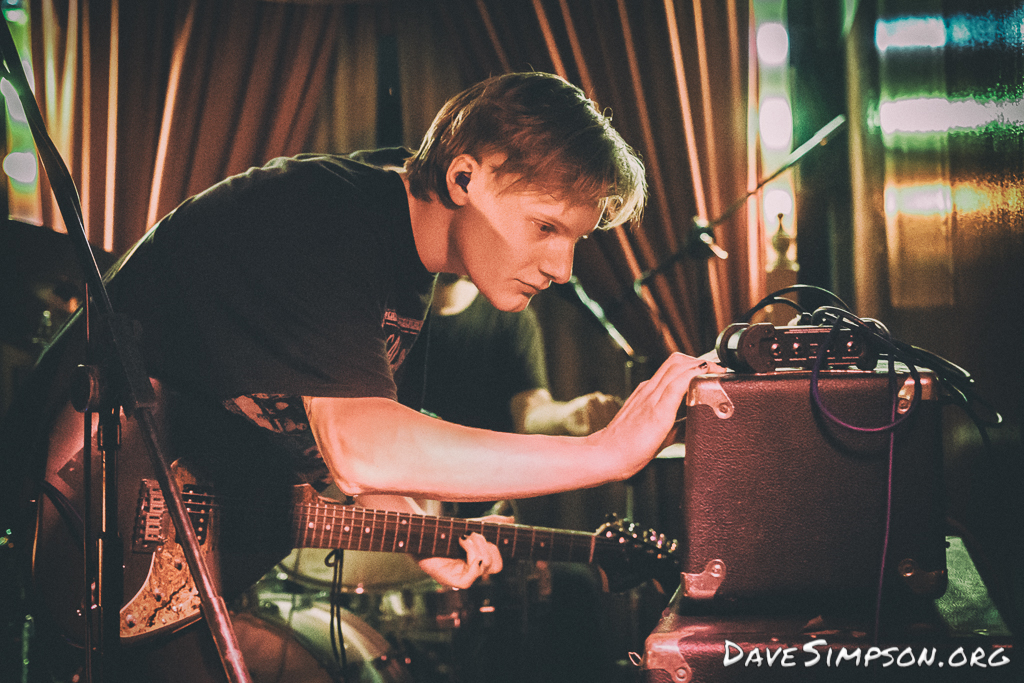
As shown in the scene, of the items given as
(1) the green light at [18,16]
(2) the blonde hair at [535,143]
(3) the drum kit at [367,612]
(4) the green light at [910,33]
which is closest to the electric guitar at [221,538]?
(3) the drum kit at [367,612]

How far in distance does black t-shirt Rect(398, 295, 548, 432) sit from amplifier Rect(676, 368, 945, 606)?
1.42m

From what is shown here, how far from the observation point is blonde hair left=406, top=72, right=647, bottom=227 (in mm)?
1325

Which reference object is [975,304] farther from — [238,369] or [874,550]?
[238,369]

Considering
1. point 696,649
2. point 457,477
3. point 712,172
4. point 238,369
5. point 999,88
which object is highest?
point 712,172

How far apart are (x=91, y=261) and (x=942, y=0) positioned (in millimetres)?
1713

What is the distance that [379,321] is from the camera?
4.04ft

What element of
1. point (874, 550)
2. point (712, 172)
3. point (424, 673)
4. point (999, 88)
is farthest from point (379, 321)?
point (712, 172)

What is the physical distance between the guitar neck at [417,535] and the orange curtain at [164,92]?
64.9 inches

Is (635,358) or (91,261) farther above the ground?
(91,261)

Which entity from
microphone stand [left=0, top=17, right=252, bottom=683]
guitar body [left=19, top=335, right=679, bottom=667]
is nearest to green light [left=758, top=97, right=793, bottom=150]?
guitar body [left=19, top=335, right=679, bottom=667]

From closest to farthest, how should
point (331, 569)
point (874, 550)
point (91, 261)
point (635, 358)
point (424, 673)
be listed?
point (91, 261)
point (874, 550)
point (424, 673)
point (331, 569)
point (635, 358)

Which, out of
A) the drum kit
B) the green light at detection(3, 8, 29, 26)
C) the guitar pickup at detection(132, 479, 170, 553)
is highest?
the green light at detection(3, 8, 29, 26)

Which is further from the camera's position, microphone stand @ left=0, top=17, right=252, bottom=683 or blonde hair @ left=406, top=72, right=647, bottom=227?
blonde hair @ left=406, top=72, right=647, bottom=227

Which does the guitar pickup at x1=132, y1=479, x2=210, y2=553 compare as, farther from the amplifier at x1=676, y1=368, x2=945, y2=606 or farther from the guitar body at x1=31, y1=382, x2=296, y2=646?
the amplifier at x1=676, y1=368, x2=945, y2=606
